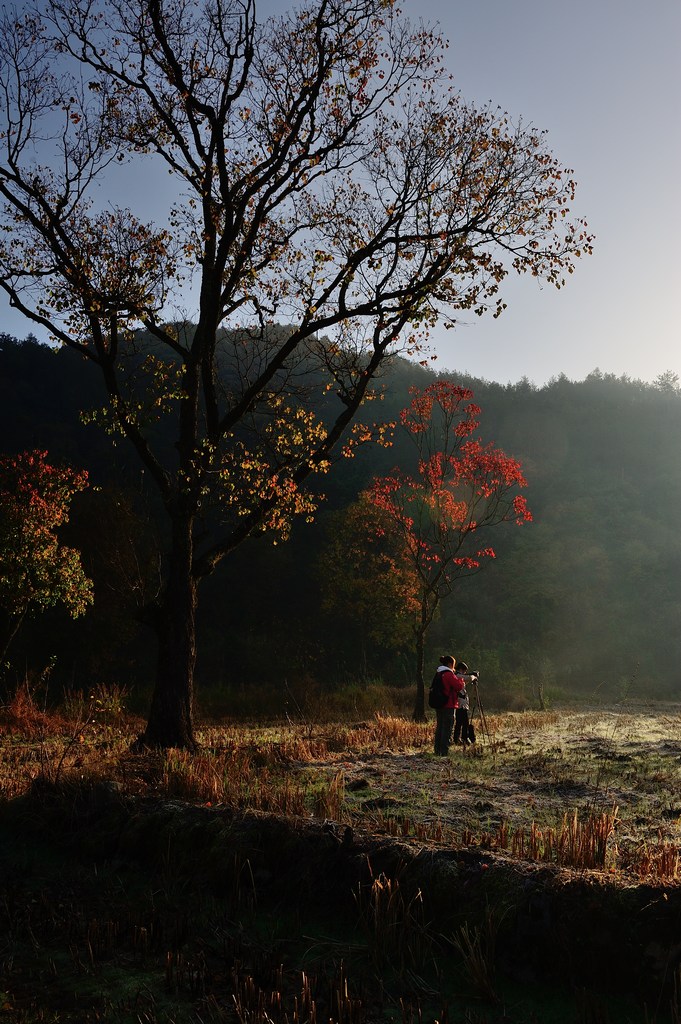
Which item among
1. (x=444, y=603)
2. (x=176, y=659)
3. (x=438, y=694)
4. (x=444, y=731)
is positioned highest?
(x=176, y=659)

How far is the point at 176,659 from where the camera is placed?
11602 mm

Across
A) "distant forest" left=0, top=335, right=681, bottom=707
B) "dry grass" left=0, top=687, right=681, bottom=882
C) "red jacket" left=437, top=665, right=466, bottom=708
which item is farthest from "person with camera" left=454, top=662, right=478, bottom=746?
"distant forest" left=0, top=335, right=681, bottom=707

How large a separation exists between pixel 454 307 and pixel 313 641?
2855cm

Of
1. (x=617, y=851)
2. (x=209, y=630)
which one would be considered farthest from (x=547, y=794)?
(x=209, y=630)

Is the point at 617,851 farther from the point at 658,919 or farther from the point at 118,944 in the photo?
the point at 118,944

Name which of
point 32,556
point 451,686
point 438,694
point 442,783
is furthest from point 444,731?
point 32,556

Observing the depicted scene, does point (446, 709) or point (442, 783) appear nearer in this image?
point (442, 783)

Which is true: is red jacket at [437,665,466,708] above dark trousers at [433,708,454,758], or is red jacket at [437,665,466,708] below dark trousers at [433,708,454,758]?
above

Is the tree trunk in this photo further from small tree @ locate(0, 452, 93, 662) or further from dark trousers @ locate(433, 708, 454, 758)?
small tree @ locate(0, 452, 93, 662)

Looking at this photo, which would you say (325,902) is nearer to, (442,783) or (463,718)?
(442,783)

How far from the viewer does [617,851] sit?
17.6 feet

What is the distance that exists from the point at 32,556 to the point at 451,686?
38.8 ft

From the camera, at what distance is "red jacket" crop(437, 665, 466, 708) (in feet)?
39.0

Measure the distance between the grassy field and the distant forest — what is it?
697 inches
